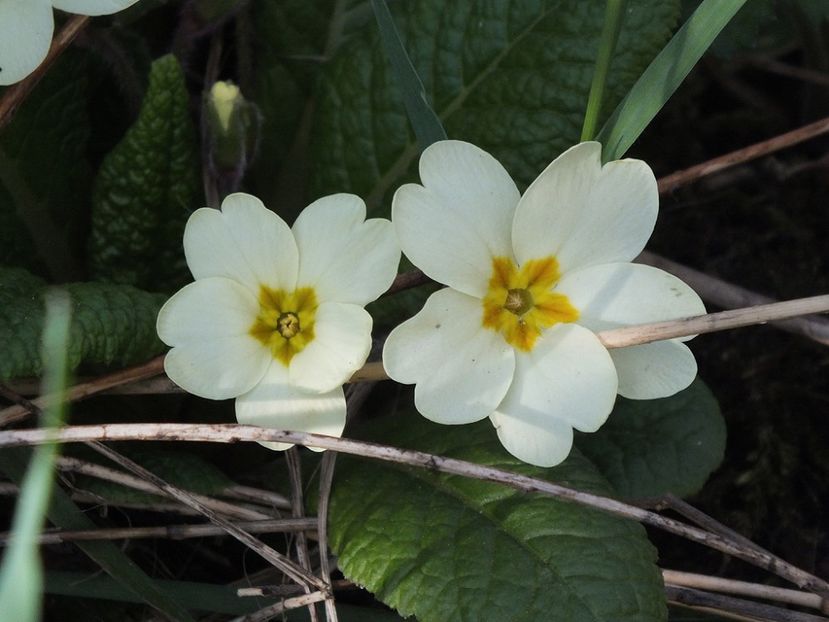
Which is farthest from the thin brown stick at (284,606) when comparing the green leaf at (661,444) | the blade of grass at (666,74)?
Result: the blade of grass at (666,74)

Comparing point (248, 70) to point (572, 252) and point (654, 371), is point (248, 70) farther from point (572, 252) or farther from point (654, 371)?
point (654, 371)

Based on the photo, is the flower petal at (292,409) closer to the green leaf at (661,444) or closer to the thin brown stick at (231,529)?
the thin brown stick at (231,529)

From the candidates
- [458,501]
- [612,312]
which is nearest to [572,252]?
[612,312]

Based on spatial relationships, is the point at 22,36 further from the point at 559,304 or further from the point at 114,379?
the point at 559,304

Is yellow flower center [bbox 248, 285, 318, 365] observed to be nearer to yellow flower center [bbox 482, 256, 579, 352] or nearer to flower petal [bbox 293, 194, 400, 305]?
flower petal [bbox 293, 194, 400, 305]

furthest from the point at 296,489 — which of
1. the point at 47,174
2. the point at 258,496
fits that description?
the point at 47,174

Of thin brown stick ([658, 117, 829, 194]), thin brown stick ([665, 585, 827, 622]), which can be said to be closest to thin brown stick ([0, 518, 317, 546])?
thin brown stick ([665, 585, 827, 622])
